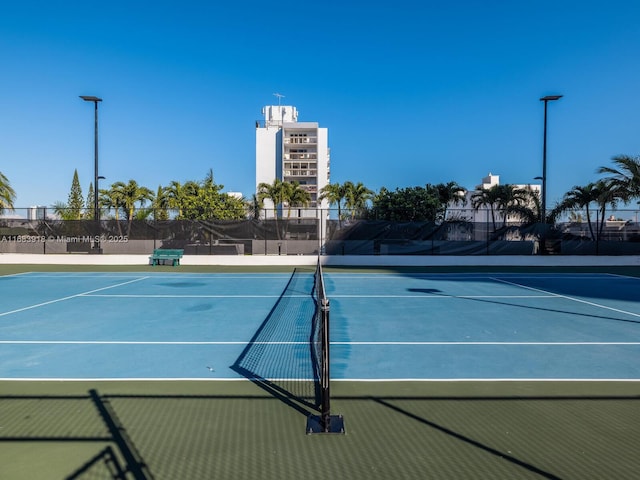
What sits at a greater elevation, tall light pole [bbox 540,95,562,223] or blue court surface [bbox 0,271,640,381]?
tall light pole [bbox 540,95,562,223]

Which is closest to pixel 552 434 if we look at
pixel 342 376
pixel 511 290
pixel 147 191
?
pixel 342 376

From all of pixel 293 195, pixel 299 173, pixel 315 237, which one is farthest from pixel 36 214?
pixel 299 173

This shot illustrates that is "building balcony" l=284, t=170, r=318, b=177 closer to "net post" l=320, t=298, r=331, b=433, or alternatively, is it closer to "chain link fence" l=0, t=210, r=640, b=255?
"chain link fence" l=0, t=210, r=640, b=255

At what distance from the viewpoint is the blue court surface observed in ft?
20.3

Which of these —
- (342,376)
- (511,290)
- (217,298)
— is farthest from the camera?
(511,290)

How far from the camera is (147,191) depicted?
53594 millimetres

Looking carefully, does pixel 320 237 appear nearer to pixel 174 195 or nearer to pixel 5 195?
pixel 5 195

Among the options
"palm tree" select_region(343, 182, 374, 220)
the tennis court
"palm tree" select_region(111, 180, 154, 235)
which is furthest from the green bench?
"palm tree" select_region(343, 182, 374, 220)

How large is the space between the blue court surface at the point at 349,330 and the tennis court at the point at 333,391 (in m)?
0.05

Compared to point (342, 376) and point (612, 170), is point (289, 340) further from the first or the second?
point (612, 170)

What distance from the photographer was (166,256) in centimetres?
2373

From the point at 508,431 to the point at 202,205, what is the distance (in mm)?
48667

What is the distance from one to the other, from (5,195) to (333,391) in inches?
1264

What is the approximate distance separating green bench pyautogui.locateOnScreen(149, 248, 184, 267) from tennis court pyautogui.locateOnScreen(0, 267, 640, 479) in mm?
12417
